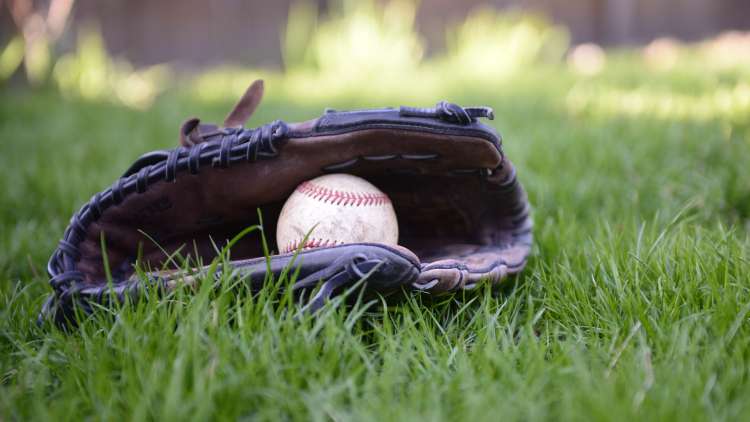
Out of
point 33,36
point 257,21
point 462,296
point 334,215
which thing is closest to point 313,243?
point 334,215

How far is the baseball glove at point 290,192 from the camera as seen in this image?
1521 millimetres

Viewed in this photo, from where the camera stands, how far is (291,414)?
1.20 metres

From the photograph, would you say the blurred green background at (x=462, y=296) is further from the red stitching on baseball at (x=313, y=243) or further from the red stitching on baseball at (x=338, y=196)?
the red stitching on baseball at (x=338, y=196)

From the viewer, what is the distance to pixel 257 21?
9.00 meters

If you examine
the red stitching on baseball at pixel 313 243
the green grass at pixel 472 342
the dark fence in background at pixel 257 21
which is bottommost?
the green grass at pixel 472 342

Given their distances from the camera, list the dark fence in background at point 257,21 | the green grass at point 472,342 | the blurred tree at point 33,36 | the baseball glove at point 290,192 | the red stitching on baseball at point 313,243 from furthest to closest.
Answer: the dark fence in background at point 257,21 < the blurred tree at point 33,36 < the red stitching on baseball at point 313,243 < the baseball glove at point 290,192 < the green grass at point 472,342

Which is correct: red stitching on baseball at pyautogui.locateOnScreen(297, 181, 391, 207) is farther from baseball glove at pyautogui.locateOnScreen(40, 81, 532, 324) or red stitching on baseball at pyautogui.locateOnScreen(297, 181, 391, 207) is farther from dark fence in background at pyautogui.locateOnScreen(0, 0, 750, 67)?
dark fence in background at pyautogui.locateOnScreen(0, 0, 750, 67)

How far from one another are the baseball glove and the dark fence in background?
7.08 metres

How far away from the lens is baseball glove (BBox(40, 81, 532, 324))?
1.52 meters

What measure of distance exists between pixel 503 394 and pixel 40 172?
122 inches

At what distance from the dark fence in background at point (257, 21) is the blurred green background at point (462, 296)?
1430 mm

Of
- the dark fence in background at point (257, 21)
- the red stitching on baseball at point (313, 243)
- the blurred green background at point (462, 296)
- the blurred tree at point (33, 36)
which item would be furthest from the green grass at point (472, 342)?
the dark fence in background at point (257, 21)

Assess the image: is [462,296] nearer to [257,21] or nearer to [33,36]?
[33,36]

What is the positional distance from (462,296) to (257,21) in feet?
27.0
